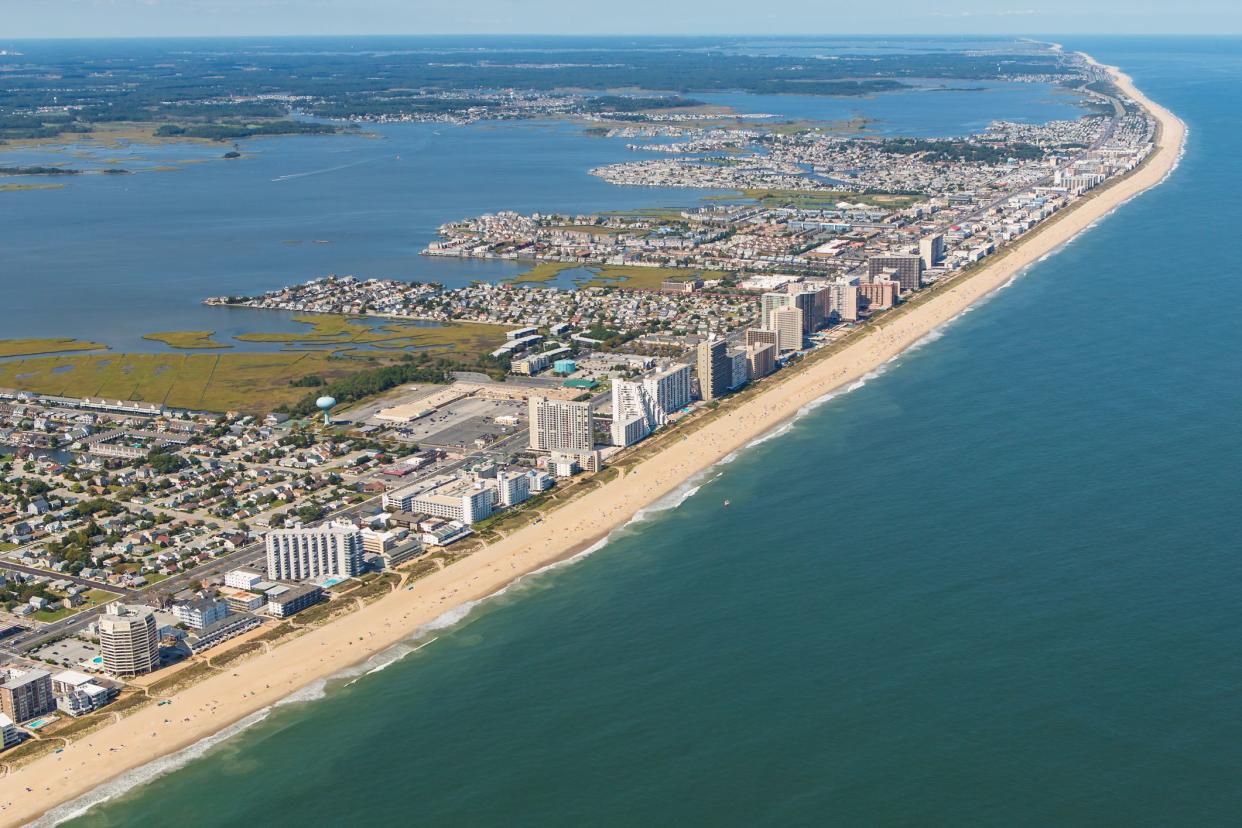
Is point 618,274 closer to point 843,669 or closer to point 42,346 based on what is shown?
Answer: point 42,346

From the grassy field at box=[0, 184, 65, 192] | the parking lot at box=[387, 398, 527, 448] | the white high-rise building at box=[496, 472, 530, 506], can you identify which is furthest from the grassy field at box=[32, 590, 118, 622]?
the grassy field at box=[0, 184, 65, 192]

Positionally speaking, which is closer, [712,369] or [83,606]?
[83,606]

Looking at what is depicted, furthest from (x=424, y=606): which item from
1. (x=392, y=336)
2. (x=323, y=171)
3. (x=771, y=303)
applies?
(x=323, y=171)

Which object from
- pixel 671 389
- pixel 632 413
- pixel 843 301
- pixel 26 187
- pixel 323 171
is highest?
pixel 323 171

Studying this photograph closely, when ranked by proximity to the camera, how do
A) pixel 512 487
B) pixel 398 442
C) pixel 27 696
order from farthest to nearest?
pixel 398 442
pixel 512 487
pixel 27 696

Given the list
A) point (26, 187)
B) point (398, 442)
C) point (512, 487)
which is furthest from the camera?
point (26, 187)

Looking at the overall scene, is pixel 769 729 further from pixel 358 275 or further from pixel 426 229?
pixel 426 229

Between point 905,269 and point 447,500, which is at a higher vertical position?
point 905,269

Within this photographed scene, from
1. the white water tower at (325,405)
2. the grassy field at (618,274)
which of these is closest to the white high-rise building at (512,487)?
the white water tower at (325,405)
